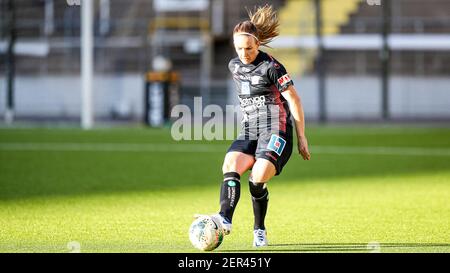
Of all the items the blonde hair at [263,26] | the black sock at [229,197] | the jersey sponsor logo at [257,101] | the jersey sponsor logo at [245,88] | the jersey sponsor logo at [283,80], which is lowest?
the black sock at [229,197]

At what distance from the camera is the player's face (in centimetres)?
763

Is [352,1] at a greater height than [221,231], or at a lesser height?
greater

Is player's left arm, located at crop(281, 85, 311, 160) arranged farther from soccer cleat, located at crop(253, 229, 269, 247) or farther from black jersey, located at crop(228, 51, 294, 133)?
soccer cleat, located at crop(253, 229, 269, 247)

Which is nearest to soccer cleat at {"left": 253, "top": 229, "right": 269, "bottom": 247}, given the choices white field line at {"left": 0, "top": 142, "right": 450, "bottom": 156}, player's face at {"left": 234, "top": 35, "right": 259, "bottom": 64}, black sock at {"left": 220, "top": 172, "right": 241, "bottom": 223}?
black sock at {"left": 220, "top": 172, "right": 241, "bottom": 223}

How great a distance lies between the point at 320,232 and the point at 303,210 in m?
1.68

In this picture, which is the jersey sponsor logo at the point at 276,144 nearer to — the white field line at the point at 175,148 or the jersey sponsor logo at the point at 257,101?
the jersey sponsor logo at the point at 257,101

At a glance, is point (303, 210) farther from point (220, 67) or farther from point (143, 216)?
point (220, 67)

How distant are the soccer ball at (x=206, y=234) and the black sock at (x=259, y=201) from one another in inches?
20.9

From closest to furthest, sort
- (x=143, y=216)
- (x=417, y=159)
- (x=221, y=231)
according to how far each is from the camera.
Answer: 1. (x=221, y=231)
2. (x=143, y=216)
3. (x=417, y=159)

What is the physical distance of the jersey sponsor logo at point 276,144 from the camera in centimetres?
767

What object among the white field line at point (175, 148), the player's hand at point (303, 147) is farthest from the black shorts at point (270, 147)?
the white field line at point (175, 148)
